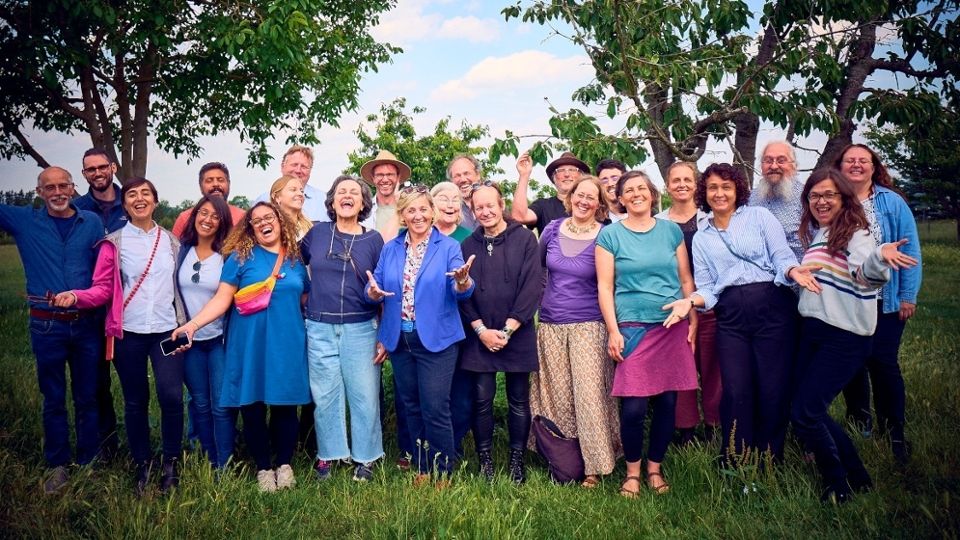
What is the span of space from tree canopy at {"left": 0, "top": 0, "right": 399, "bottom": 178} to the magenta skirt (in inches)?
281

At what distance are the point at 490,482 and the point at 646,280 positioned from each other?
1.79 m

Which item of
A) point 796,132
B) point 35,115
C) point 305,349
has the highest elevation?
point 35,115

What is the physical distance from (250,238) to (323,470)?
5.84 feet

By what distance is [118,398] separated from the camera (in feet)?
22.3

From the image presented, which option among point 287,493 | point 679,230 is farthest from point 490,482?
point 679,230

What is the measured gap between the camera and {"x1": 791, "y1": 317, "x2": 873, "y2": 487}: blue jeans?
3.91m

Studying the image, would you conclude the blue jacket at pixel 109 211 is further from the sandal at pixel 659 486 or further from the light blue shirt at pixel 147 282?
the sandal at pixel 659 486

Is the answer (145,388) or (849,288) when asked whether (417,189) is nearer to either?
(145,388)

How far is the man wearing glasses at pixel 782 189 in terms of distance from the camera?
15.8 ft

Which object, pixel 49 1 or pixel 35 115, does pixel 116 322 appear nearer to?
pixel 49 1

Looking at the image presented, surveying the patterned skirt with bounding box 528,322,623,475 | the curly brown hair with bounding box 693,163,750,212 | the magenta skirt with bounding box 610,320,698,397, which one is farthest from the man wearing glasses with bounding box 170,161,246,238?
the curly brown hair with bounding box 693,163,750,212

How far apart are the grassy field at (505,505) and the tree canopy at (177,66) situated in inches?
253

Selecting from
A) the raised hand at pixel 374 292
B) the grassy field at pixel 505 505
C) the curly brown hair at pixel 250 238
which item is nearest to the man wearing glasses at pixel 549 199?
the raised hand at pixel 374 292

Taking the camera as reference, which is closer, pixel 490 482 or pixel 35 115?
pixel 490 482
